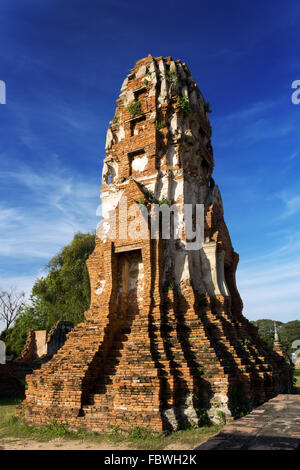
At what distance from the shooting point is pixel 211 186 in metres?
11.9

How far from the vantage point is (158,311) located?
27.2ft

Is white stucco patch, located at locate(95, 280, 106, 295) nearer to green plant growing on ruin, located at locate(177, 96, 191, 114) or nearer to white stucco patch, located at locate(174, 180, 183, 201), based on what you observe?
white stucco patch, located at locate(174, 180, 183, 201)

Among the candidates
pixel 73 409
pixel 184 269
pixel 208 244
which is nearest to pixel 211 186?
pixel 208 244

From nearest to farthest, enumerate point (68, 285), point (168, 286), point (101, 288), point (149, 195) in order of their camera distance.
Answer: point (168, 286) → point (101, 288) → point (149, 195) → point (68, 285)

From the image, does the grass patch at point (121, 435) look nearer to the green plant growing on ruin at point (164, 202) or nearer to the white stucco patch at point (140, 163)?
the green plant growing on ruin at point (164, 202)

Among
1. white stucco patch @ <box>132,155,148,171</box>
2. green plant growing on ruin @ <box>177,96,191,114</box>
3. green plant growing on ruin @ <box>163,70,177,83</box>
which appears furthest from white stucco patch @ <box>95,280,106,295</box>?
green plant growing on ruin @ <box>163,70,177,83</box>

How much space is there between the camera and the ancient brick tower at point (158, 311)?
6949mm

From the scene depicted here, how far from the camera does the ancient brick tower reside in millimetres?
6949

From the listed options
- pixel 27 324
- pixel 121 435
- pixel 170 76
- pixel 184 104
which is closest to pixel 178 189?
pixel 184 104

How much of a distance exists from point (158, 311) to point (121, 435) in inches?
107

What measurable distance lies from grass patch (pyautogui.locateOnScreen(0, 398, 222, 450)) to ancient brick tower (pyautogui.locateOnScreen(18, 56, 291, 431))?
6.6 inches

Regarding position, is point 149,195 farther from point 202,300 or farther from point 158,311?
point 158,311

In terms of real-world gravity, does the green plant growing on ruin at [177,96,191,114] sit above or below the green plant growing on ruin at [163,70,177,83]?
below
